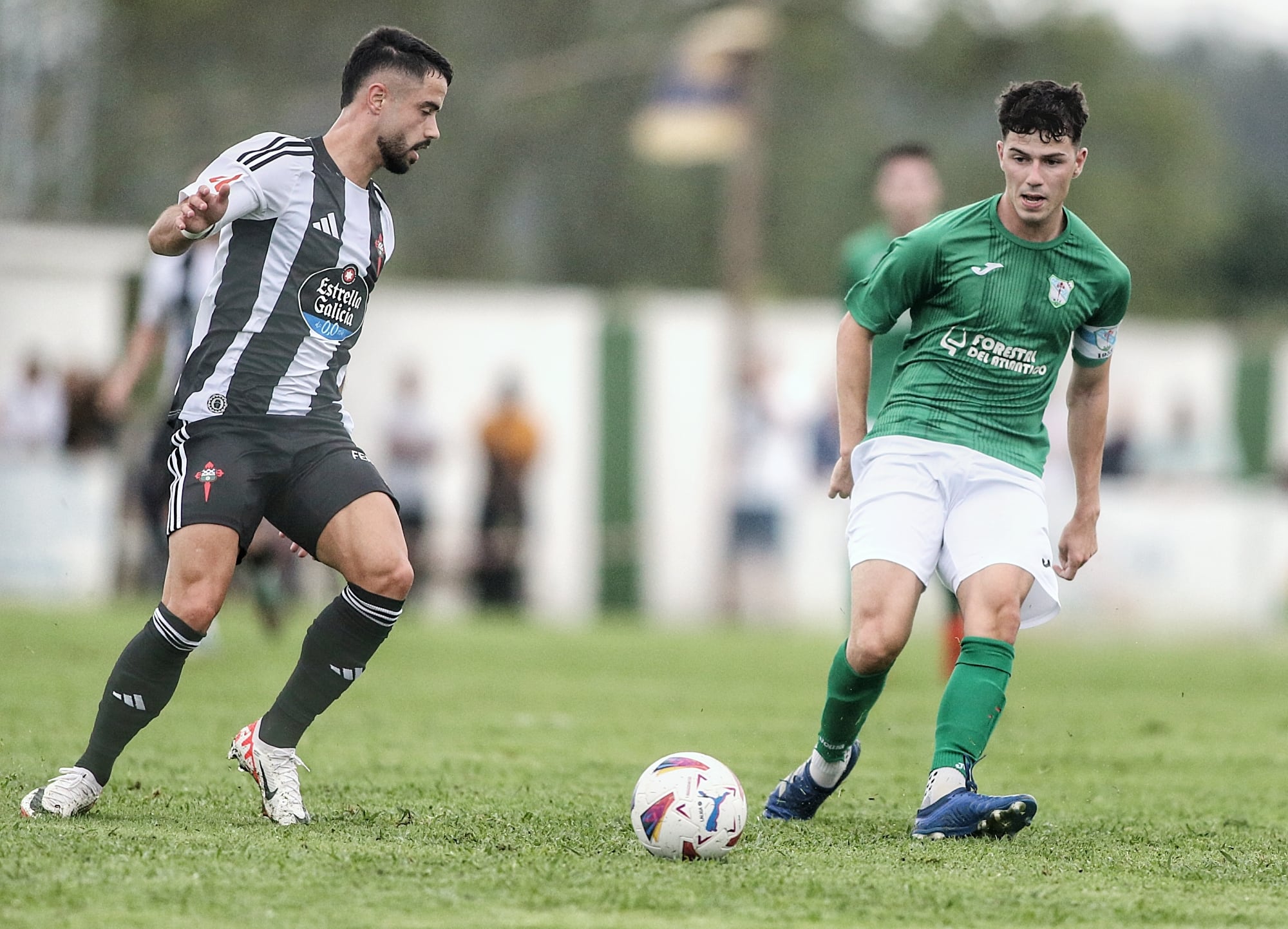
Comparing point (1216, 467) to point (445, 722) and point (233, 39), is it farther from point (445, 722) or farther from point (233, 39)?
point (233, 39)

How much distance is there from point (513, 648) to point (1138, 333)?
1264 cm

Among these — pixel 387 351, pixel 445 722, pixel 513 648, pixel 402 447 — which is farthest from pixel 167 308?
pixel 387 351

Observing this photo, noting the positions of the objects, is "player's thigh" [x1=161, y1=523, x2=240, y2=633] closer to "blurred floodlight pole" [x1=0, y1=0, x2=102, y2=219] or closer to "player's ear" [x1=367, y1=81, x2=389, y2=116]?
"player's ear" [x1=367, y1=81, x2=389, y2=116]

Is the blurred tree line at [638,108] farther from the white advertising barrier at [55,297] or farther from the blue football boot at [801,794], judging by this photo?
the blue football boot at [801,794]

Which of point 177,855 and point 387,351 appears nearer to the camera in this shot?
point 177,855

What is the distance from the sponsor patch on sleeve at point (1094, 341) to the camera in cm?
621

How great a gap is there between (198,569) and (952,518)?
240 centimetres

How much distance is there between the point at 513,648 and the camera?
14.0 m

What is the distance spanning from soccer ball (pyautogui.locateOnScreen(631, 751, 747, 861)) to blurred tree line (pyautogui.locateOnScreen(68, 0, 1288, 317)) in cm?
2840

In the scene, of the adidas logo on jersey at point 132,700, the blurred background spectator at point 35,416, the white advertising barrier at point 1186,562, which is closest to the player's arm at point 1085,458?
the adidas logo on jersey at point 132,700

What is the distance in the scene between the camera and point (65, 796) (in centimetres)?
575

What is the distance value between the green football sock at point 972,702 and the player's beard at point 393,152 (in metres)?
2.36

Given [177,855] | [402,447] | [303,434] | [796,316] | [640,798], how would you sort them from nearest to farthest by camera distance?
[177,855]
[640,798]
[303,434]
[402,447]
[796,316]

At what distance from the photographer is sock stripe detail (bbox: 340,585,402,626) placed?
19.3 feet
